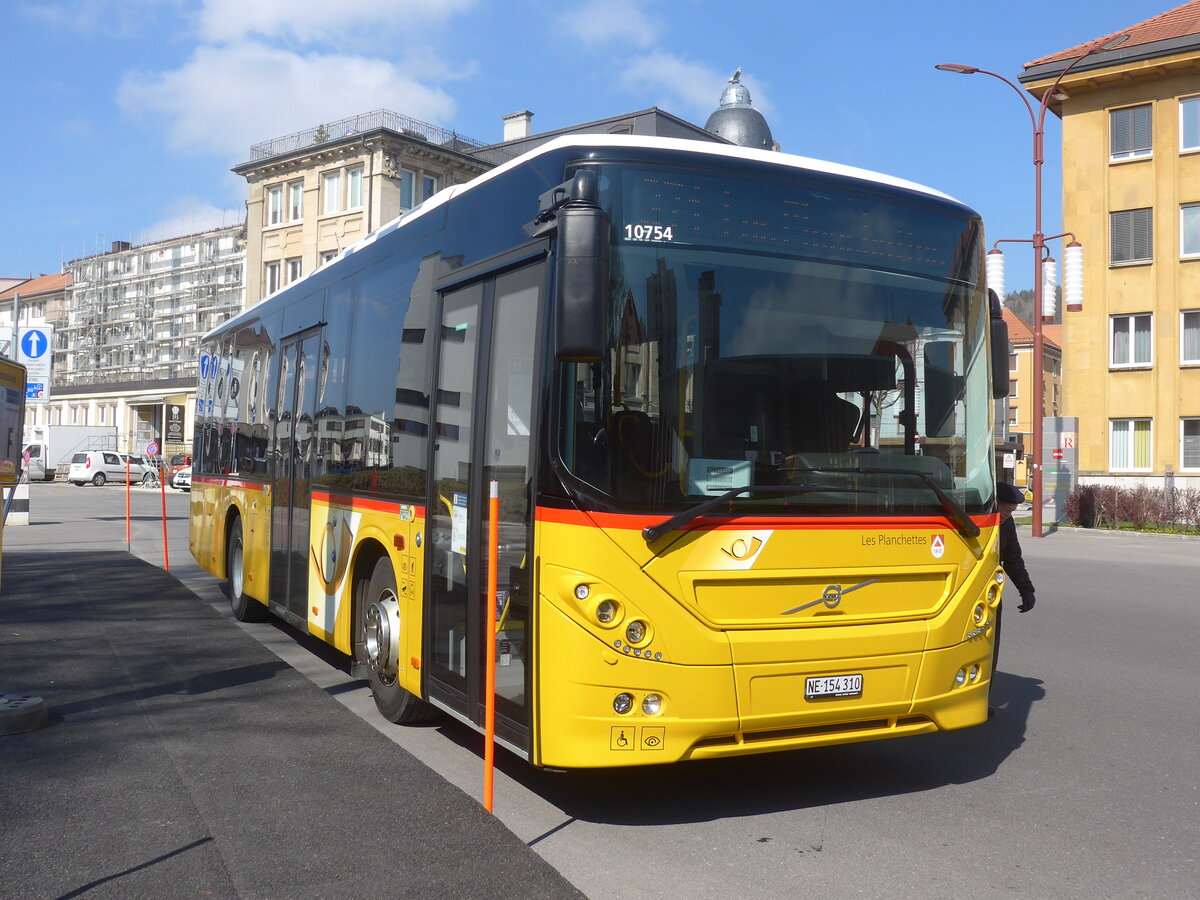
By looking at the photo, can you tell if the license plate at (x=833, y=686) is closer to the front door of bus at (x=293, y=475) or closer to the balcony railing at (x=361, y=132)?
the front door of bus at (x=293, y=475)

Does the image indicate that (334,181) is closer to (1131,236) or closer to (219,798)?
(1131,236)

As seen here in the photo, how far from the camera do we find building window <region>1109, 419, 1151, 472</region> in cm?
3541

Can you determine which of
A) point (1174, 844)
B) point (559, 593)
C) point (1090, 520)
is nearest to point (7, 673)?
point (559, 593)

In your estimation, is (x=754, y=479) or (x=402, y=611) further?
(x=402, y=611)

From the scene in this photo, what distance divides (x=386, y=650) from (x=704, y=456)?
2830mm

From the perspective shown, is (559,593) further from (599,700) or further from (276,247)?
(276,247)

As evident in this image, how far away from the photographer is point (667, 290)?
4.98 metres

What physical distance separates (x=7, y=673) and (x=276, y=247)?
54.8 metres

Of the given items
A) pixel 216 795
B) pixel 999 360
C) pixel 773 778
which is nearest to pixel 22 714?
pixel 216 795

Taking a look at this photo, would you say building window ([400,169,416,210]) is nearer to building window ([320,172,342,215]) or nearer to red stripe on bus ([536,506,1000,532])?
building window ([320,172,342,215])

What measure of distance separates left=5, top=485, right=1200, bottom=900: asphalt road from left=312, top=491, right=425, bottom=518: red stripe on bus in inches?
52.3

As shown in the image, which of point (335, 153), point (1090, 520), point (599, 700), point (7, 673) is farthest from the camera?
point (335, 153)

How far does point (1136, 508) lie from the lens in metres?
29.1

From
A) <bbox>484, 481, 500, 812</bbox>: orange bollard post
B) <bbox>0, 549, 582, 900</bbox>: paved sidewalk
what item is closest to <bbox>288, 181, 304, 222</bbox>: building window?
<bbox>0, 549, 582, 900</bbox>: paved sidewalk
